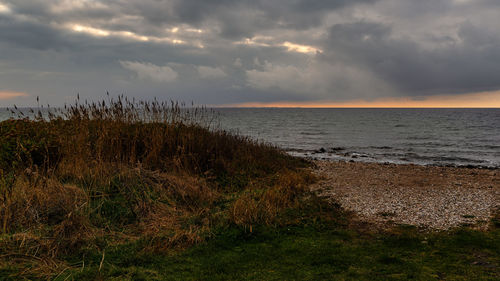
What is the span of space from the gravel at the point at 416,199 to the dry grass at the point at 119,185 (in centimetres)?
161

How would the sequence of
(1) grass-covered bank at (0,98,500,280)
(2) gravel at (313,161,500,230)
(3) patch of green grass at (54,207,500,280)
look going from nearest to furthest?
(3) patch of green grass at (54,207,500,280) → (1) grass-covered bank at (0,98,500,280) → (2) gravel at (313,161,500,230)

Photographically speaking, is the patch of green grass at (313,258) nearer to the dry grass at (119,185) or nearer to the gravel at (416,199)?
the dry grass at (119,185)

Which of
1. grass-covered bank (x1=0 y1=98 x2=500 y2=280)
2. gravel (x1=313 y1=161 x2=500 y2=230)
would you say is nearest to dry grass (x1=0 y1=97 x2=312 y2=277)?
grass-covered bank (x1=0 y1=98 x2=500 y2=280)

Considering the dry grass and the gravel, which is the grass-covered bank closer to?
the dry grass

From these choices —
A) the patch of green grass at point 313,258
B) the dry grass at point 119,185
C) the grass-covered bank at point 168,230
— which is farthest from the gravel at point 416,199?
the dry grass at point 119,185

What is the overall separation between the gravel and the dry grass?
1.61 m

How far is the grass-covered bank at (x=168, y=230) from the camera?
4680mm

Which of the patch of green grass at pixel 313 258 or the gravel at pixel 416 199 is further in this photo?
the gravel at pixel 416 199

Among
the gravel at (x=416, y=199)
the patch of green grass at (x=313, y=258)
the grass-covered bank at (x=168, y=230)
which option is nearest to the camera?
the patch of green grass at (x=313, y=258)

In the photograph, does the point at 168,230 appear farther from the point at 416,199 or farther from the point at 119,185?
the point at 416,199

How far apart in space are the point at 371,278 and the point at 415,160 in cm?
2283

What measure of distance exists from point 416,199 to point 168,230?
23.3 feet

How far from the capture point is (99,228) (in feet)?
20.3

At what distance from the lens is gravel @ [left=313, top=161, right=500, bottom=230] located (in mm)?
7238
